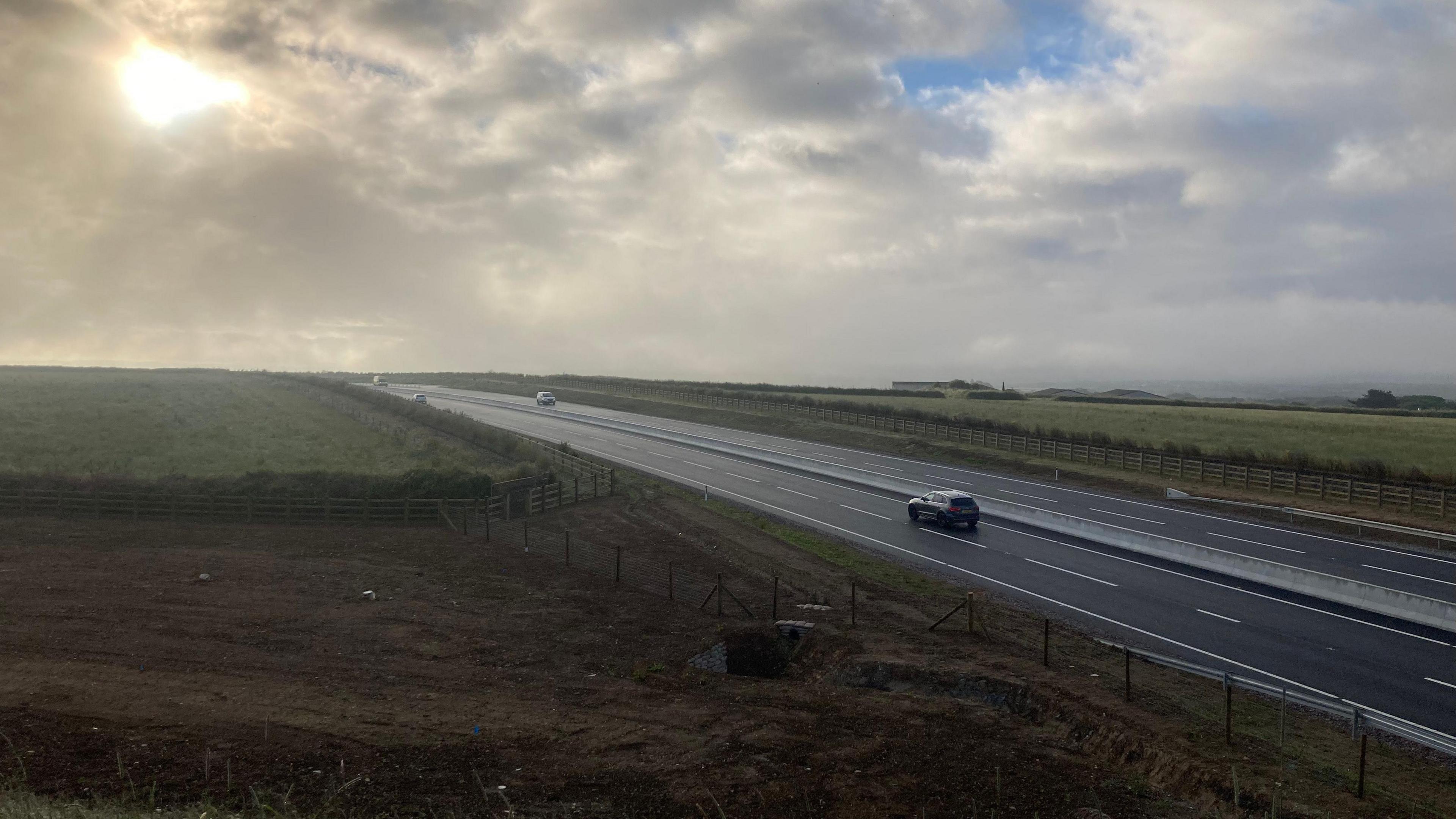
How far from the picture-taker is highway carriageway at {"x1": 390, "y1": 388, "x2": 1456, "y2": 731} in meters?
18.0

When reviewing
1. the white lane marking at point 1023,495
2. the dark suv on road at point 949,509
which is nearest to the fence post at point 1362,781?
the dark suv on road at point 949,509

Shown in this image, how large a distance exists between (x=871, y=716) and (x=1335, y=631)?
1436cm

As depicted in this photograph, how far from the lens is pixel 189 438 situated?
51.5 meters

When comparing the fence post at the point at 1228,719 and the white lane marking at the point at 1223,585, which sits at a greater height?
the fence post at the point at 1228,719

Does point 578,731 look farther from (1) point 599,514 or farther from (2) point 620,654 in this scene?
(1) point 599,514

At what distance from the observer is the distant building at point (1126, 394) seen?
160625 mm

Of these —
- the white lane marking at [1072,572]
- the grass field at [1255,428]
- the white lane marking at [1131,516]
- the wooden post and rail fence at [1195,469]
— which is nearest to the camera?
the white lane marking at [1072,572]

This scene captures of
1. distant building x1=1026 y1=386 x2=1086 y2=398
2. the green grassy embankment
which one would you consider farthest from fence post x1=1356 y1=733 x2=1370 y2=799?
distant building x1=1026 y1=386 x2=1086 y2=398

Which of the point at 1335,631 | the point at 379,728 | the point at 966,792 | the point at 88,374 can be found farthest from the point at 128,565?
the point at 88,374

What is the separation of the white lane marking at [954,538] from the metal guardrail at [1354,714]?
15.5 metres

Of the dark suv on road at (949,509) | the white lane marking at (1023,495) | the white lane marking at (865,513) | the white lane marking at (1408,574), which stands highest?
the dark suv on road at (949,509)

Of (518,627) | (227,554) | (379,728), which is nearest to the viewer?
(379,728)

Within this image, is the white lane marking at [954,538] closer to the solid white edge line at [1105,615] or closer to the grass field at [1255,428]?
the solid white edge line at [1105,615]

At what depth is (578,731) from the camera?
13.7 m
